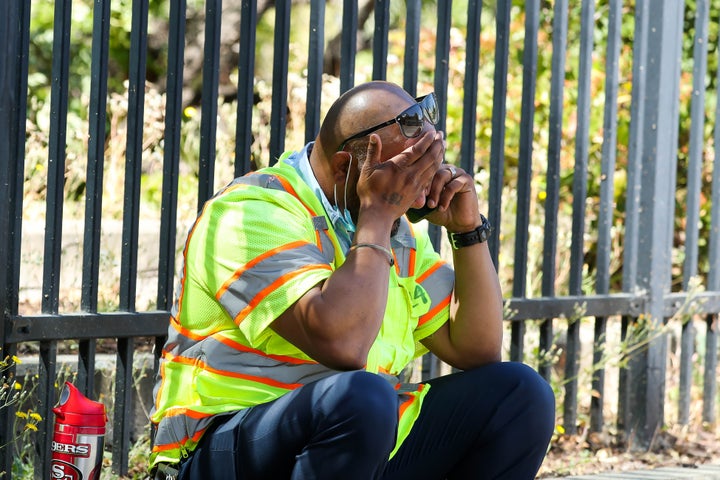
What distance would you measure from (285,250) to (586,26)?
249 cm

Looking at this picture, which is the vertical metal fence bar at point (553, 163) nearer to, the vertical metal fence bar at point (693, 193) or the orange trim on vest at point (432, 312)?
the vertical metal fence bar at point (693, 193)

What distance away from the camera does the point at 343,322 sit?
2461 mm

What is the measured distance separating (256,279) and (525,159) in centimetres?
209

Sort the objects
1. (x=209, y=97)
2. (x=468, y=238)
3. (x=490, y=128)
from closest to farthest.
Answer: (x=468, y=238) → (x=209, y=97) → (x=490, y=128)

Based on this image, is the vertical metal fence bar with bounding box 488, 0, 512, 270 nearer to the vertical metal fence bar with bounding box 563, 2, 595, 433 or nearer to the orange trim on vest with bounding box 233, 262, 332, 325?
the vertical metal fence bar with bounding box 563, 2, 595, 433

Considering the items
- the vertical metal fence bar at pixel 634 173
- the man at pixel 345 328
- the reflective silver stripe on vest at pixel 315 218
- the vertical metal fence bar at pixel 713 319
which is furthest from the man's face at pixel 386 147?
the vertical metal fence bar at pixel 713 319

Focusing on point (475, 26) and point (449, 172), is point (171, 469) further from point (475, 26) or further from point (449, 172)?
point (475, 26)

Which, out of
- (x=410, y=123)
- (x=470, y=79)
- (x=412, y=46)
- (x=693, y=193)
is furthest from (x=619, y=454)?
(x=410, y=123)

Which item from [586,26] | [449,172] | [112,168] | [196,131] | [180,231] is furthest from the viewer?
[196,131]

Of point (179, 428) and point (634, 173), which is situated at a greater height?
point (634, 173)

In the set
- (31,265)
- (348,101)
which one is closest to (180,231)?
(31,265)

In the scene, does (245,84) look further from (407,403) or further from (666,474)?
(666,474)

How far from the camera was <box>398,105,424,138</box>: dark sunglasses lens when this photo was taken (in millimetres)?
2730

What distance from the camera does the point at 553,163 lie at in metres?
4.51
